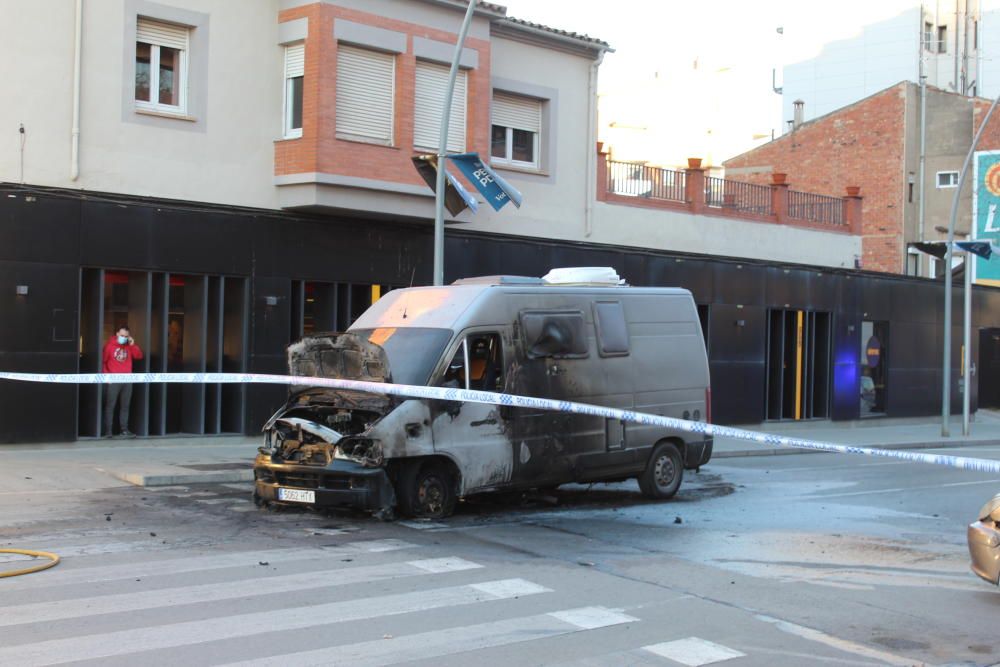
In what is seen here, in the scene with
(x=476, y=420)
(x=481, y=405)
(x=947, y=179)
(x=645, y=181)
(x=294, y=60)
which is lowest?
(x=476, y=420)

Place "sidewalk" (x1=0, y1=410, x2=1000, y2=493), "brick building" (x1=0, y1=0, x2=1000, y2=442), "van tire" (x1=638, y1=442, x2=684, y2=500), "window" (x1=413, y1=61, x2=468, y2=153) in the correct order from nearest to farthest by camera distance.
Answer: "van tire" (x1=638, y1=442, x2=684, y2=500)
"sidewalk" (x1=0, y1=410, x2=1000, y2=493)
"brick building" (x1=0, y1=0, x2=1000, y2=442)
"window" (x1=413, y1=61, x2=468, y2=153)

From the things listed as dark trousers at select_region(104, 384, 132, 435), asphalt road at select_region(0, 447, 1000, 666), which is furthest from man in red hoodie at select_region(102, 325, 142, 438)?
asphalt road at select_region(0, 447, 1000, 666)

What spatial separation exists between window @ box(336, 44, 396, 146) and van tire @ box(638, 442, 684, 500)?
8593 mm

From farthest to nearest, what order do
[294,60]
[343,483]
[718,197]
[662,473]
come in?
[718,197] < [294,60] < [662,473] < [343,483]

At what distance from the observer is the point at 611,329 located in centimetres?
1305

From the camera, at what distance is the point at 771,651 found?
6.72 m

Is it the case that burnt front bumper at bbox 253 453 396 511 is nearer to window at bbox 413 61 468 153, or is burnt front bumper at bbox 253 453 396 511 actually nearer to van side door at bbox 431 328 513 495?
van side door at bbox 431 328 513 495

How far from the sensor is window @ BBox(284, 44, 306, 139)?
19000 millimetres

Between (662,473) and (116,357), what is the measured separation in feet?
29.5

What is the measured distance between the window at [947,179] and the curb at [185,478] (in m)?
34.7

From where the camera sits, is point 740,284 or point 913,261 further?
point 913,261

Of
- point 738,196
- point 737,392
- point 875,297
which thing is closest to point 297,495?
point 737,392

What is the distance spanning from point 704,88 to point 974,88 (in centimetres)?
1864

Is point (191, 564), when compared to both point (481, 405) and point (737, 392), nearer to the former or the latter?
point (481, 405)
